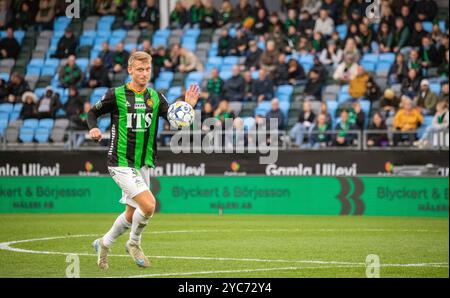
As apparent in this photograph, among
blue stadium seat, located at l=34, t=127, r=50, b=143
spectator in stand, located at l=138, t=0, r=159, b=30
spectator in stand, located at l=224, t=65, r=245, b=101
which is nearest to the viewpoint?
spectator in stand, located at l=224, t=65, r=245, b=101

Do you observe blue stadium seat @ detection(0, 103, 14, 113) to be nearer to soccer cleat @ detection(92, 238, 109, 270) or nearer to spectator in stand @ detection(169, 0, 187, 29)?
spectator in stand @ detection(169, 0, 187, 29)

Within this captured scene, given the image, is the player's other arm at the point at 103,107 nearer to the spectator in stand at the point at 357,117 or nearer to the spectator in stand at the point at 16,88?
the spectator in stand at the point at 357,117

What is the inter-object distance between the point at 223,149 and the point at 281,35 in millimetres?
6305

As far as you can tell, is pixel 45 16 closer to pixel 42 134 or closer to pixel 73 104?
pixel 73 104

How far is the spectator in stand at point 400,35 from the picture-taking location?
2531 centimetres

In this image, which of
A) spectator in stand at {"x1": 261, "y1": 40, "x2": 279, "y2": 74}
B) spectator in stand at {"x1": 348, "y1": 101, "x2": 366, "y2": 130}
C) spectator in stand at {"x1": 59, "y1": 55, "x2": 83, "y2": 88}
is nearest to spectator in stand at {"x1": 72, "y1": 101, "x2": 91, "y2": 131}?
spectator in stand at {"x1": 59, "y1": 55, "x2": 83, "y2": 88}

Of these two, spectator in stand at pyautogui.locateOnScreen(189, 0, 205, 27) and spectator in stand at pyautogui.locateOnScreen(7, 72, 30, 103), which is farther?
A: spectator in stand at pyautogui.locateOnScreen(189, 0, 205, 27)

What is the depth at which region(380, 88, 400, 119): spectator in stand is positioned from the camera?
76.8 feet

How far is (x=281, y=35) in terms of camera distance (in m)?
27.1

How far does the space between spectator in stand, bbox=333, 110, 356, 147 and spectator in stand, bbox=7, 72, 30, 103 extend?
9.34 meters

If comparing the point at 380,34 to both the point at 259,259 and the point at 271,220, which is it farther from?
the point at 259,259

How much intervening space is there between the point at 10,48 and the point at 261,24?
25.4 feet

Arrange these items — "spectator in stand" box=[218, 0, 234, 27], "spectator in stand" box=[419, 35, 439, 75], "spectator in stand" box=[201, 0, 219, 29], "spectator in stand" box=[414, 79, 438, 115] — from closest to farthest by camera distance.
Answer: "spectator in stand" box=[414, 79, 438, 115] → "spectator in stand" box=[419, 35, 439, 75] → "spectator in stand" box=[218, 0, 234, 27] → "spectator in stand" box=[201, 0, 219, 29]
